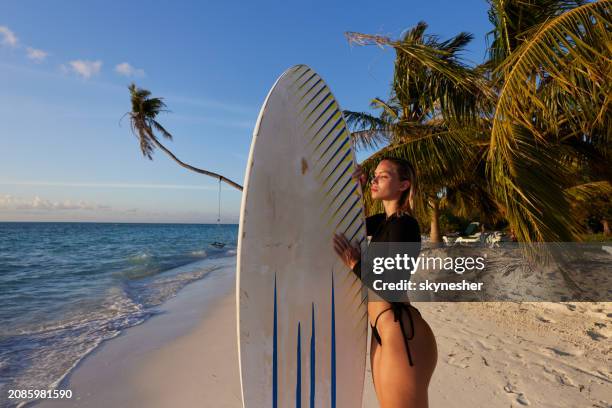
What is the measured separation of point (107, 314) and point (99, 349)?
200cm

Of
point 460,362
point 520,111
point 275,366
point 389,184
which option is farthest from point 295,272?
point 520,111

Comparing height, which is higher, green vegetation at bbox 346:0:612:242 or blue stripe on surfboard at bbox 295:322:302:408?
green vegetation at bbox 346:0:612:242

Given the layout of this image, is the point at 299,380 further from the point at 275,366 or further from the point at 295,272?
the point at 295,272

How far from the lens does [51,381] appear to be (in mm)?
3318

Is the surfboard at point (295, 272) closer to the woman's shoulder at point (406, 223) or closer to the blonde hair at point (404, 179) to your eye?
the blonde hair at point (404, 179)

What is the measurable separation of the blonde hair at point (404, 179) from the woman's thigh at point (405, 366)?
19.8 inches

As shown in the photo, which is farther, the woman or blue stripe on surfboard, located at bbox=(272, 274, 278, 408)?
blue stripe on surfboard, located at bbox=(272, 274, 278, 408)

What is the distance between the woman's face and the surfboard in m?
0.51

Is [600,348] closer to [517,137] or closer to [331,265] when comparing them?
[517,137]

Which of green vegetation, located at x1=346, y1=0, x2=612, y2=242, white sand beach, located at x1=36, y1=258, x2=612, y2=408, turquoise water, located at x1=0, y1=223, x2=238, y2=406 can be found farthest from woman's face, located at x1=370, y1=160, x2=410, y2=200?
turquoise water, located at x1=0, y1=223, x2=238, y2=406

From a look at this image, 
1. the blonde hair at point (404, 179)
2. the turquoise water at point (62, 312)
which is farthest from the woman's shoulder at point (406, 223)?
the turquoise water at point (62, 312)

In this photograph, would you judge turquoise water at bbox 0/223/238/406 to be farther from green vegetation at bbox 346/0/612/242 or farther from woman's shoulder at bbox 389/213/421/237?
green vegetation at bbox 346/0/612/242

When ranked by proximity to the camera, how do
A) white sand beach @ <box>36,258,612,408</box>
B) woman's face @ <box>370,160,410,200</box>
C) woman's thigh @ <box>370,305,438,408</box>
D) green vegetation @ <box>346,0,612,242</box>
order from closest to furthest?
woman's thigh @ <box>370,305,438,408</box>, woman's face @ <box>370,160,410,200</box>, white sand beach @ <box>36,258,612,408</box>, green vegetation @ <box>346,0,612,242</box>

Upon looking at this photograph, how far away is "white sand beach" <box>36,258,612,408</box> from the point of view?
2.65m
